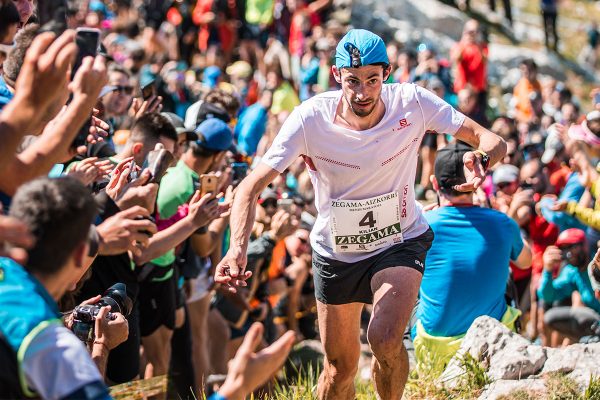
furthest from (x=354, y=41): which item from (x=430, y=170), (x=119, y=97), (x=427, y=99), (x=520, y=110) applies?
(x=520, y=110)

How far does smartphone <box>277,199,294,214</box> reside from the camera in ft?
25.9

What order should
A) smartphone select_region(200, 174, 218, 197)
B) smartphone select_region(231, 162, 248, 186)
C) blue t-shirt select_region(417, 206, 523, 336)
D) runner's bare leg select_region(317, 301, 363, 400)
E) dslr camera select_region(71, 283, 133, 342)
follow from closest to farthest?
dslr camera select_region(71, 283, 133, 342)
runner's bare leg select_region(317, 301, 363, 400)
smartphone select_region(200, 174, 218, 197)
blue t-shirt select_region(417, 206, 523, 336)
smartphone select_region(231, 162, 248, 186)

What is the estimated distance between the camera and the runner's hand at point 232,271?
4.79 m

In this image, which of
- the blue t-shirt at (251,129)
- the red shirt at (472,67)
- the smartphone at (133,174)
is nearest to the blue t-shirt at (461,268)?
the smartphone at (133,174)

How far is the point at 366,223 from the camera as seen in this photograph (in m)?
5.36

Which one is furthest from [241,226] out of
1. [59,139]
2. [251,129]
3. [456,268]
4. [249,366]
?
[251,129]

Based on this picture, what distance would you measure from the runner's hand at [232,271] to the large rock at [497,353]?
184cm

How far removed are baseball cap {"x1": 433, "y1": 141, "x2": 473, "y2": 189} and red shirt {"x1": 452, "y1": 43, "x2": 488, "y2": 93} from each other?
878 centimetres

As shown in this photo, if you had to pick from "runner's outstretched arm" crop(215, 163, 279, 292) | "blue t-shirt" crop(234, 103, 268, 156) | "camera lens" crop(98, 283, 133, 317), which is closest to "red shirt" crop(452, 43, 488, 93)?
"blue t-shirt" crop(234, 103, 268, 156)

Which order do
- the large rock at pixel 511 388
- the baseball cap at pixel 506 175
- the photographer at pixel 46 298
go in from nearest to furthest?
the photographer at pixel 46 298 < the large rock at pixel 511 388 < the baseball cap at pixel 506 175

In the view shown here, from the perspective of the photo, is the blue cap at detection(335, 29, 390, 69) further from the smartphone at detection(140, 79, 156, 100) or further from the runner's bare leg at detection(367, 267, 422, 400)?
the smartphone at detection(140, 79, 156, 100)

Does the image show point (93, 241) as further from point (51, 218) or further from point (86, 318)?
point (86, 318)

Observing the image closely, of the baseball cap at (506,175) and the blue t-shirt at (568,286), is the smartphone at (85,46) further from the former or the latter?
the baseball cap at (506,175)

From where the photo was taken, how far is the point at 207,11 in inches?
682
